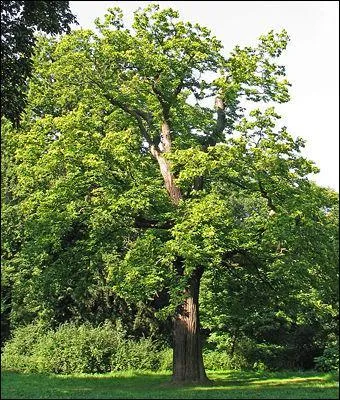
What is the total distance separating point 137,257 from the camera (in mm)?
19641

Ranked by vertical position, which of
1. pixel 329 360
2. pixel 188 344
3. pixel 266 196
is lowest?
pixel 329 360

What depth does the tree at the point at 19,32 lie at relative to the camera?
55.4 ft

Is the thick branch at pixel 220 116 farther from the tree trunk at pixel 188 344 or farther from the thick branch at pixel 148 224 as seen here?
the tree trunk at pixel 188 344

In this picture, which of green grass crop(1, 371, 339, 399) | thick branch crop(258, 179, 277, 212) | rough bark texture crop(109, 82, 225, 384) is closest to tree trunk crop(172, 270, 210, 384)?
rough bark texture crop(109, 82, 225, 384)

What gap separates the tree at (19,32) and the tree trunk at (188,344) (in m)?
9.79

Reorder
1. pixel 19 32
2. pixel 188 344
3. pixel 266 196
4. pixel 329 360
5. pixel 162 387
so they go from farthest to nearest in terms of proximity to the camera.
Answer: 1. pixel 329 360
2. pixel 266 196
3. pixel 188 344
4. pixel 162 387
5. pixel 19 32

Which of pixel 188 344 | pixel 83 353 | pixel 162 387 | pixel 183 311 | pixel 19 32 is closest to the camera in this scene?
pixel 19 32

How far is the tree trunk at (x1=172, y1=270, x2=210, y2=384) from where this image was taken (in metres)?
20.1

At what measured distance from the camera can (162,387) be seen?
19125 mm

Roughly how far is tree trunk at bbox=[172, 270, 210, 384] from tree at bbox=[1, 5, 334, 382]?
0.04 meters

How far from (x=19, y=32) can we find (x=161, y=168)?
827cm

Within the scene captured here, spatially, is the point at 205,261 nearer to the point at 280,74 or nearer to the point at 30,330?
the point at 280,74

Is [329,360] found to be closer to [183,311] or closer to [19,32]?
[183,311]

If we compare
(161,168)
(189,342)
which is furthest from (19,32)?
(189,342)
